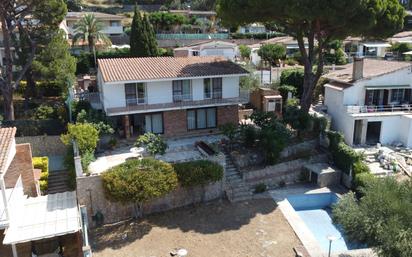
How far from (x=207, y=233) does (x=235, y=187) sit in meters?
5.37

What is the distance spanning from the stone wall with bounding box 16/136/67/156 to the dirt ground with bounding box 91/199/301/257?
12064mm

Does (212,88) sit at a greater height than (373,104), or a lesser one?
greater

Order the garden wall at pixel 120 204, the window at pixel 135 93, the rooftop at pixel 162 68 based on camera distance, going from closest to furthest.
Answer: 1. the garden wall at pixel 120 204
2. the rooftop at pixel 162 68
3. the window at pixel 135 93

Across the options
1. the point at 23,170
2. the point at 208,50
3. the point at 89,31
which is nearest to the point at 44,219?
the point at 23,170

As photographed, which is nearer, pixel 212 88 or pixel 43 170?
pixel 43 170

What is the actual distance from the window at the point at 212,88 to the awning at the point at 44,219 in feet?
50.4

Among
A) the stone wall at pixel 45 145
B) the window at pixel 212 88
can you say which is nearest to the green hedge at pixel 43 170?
the stone wall at pixel 45 145

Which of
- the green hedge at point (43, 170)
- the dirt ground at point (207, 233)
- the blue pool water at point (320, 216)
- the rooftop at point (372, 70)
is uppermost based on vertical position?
the rooftop at point (372, 70)

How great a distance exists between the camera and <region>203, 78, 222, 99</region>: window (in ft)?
110

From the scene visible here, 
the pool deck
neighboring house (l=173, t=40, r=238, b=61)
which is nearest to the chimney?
the pool deck

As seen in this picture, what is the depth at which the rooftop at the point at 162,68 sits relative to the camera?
30766mm

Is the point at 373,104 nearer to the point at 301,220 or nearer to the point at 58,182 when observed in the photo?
the point at 301,220

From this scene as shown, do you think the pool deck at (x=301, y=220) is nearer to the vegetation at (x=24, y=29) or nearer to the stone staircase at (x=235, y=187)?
the stone staircase at (x=235, y=187)

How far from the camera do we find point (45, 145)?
33219 millimetres
